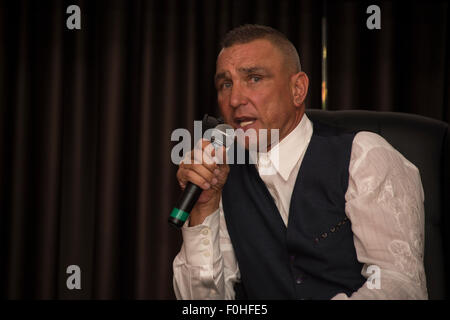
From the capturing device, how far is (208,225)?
1.15 metres

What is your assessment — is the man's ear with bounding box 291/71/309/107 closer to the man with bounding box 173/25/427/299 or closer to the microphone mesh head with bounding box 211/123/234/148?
the man with bounding box 173/25/427/299

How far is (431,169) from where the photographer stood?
1.19m

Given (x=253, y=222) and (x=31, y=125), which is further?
(x=31, y=125)

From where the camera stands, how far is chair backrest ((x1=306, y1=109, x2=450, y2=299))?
1157 mm

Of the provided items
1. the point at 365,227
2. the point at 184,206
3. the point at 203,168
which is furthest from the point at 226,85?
the point at 365,227

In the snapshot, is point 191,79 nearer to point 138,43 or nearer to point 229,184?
point 138,43

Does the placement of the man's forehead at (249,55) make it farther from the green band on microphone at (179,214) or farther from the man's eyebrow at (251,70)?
the green band on microphone at (179,214)

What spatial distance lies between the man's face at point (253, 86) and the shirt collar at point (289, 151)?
0.17ft

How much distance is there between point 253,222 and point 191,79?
1.16 meters

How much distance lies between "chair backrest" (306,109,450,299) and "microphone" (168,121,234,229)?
522mm

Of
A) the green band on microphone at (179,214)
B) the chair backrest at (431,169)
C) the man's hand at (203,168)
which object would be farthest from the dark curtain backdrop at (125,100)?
the green band on microphone at (179,214)

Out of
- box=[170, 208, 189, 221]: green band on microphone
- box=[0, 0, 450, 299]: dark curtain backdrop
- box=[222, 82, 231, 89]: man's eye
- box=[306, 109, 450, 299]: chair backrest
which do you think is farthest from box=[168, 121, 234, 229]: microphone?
box=[0, 0, 450, 299]: dark curtain backdrop
